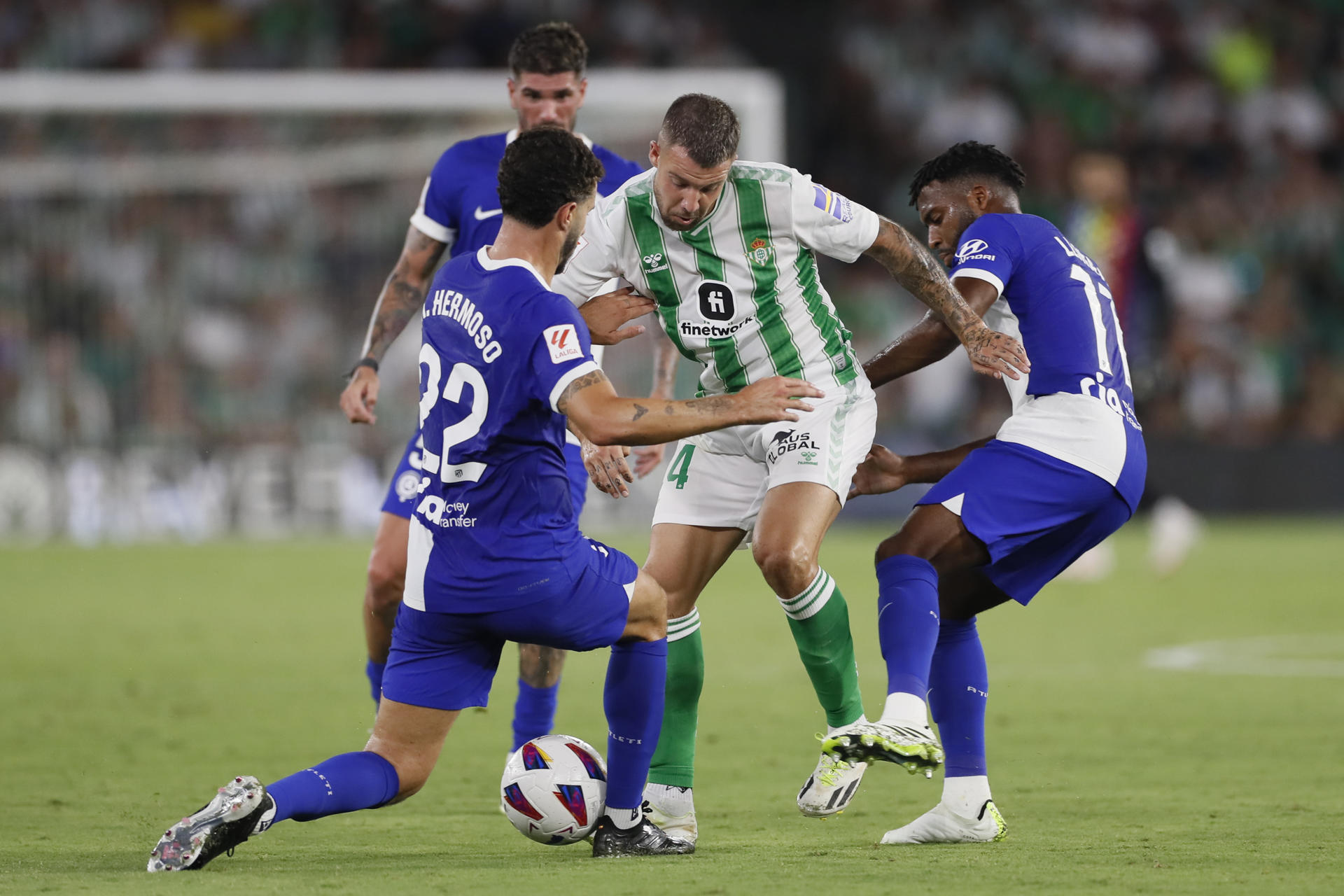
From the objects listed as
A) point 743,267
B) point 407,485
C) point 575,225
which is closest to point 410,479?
point 407,485

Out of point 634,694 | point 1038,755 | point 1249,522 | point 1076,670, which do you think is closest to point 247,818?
point 634,694

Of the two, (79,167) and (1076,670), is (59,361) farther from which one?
(1076,670)

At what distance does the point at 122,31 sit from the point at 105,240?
A: 325 centimetres

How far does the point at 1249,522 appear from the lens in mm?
18438

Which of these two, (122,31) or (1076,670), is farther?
(122,31)

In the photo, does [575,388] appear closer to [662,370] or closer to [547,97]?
[662,370]

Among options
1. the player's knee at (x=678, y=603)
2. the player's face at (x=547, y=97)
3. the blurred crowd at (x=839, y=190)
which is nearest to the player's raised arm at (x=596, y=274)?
the player's knee at (x=678, y=603)

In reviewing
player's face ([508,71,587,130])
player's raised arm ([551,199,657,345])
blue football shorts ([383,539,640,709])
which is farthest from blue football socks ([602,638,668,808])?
player's face ([508,71,587,130])

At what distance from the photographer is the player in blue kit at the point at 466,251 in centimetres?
629

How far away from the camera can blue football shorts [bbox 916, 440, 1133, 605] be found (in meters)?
5.00

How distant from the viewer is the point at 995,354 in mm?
4902

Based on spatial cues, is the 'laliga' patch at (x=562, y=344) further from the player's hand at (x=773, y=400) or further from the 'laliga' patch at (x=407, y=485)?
the 'laliga' patch at (x=407, y=485)

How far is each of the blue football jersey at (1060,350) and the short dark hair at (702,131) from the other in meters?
0.77

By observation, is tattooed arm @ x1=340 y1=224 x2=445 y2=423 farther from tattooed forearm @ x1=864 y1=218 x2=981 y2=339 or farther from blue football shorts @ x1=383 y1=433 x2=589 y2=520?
tattooed forearm @ x1=864 y1=218 x2=981 y2=339
